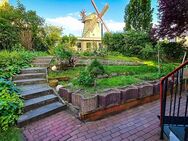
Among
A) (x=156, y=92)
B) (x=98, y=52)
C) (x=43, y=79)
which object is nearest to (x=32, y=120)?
(x=43, y=79)

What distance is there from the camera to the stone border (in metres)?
3.50

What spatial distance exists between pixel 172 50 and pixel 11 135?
8469 mm

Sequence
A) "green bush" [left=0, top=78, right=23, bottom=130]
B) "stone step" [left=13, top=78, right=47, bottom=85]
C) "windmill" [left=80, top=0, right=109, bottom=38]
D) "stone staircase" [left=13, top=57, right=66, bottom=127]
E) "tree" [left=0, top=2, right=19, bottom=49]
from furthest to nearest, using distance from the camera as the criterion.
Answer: "windmill" [left=80, top=0, right=109, bottom=38] → "tree" [left=0, top=2, right=19, bottom=49] → "stone step" [left=13, top=78, right=47, bottom=85] → "stone staircase" [left=13, top=57, right=66, bottom=127] → "green bush" [left=0, top=78, right=23, bottom=130]

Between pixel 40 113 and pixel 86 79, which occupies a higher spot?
pixel 86 79

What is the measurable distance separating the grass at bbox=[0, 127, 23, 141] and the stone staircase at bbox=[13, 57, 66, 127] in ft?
0.63

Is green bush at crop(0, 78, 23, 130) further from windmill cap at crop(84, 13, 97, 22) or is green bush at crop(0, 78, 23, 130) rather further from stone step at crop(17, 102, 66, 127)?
windmill cap at crop(84, 13, 97, 22)

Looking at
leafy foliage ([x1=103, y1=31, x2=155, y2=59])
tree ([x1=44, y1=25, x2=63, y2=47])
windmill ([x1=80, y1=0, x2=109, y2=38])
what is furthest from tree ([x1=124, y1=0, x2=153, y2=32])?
windmill ([x1=80, y1=0, x2=109, y2=38])

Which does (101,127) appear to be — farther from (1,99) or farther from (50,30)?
(50,30)

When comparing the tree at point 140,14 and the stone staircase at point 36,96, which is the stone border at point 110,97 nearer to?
the stone staircase at point 36,96

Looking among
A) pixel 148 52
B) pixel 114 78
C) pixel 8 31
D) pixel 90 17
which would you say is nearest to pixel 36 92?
pixel 114 78

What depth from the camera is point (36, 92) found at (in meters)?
4.23

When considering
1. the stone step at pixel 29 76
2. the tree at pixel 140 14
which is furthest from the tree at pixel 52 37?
the stone step at pixel 29 76

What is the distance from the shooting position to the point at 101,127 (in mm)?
3283

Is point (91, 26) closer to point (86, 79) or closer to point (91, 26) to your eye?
point (91, 26)
